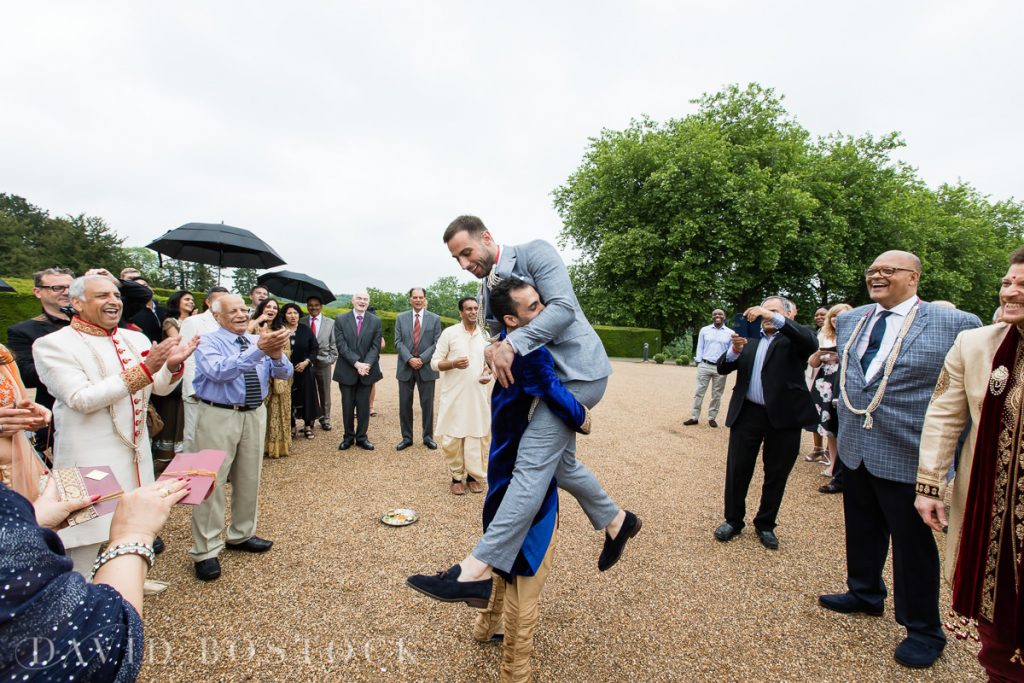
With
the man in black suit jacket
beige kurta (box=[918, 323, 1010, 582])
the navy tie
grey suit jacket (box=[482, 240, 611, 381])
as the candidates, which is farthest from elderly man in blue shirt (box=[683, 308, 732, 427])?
grey suit jacket (box=[482, 240, 611, 381])

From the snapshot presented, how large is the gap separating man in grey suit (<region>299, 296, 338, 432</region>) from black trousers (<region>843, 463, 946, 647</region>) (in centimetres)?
709

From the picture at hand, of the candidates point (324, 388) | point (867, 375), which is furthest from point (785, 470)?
point (324, 388)

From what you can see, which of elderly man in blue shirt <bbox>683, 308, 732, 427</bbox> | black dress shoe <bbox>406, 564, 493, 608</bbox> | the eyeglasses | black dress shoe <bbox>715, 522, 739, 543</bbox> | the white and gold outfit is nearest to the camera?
black dress shoe <bbox>406, 564, 493, 608</bbox>

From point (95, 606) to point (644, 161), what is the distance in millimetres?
27299

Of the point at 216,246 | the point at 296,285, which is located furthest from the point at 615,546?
the point at 296,285

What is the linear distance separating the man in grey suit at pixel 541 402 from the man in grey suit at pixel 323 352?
593cm

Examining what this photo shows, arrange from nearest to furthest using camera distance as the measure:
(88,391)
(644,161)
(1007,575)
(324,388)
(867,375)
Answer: (1007,575) < (88,391) < (867,375) < (324,388) < (644,161)

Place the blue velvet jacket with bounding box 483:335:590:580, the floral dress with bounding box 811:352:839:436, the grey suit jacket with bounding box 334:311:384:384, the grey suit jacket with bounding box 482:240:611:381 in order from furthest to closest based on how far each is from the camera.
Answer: the grey suit jacket with bounding box 334:311:384:384, the floral dress with bounding box 811:352:839:436, the grey suit jacket with bounding box 482:240:611:381, the blue velvet jacket with bounding box 483:335:590:580

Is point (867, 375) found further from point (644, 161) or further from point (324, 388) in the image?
point (644, 161)

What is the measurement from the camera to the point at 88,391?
277 cm

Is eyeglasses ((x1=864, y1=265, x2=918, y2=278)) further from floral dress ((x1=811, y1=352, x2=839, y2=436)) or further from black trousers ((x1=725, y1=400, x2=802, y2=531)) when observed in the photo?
floral dress ((x1=811, y1=352, x2=839, y2=436))

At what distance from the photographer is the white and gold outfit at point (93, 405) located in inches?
109

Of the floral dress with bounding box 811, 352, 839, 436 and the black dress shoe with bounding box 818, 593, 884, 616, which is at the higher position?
the floral dress with bounding box 811, 352, 839, 436

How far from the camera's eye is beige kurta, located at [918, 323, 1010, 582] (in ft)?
7.48
